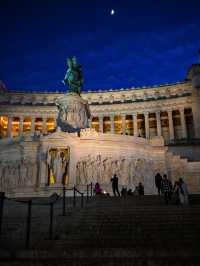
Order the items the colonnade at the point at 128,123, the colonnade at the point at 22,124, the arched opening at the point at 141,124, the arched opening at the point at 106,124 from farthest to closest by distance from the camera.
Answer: the arched opening at the point at 106,124 → the arched opening at the point at 141,124 → the colonnade at the point at 22,124 → the colonnade at the point at 128,123

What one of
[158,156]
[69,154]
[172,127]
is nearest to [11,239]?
[69,154]

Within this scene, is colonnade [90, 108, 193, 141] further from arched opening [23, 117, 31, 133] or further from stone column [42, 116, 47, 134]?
arched opening [23, 117, 31, 133]

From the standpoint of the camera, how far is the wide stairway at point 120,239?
8.51 metres

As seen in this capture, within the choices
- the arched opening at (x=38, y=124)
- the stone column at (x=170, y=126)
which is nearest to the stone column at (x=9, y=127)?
the arched opening at (x=38, y=124)

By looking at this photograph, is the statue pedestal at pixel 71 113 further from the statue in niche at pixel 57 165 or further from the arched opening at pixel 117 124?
the arched opening at pixel 117 124

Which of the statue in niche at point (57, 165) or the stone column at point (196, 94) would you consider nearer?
the statue in niche at point (57, 165)

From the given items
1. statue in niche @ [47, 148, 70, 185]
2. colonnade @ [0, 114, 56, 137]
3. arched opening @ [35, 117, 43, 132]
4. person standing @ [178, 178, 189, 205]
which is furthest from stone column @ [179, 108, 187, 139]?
person standing @ [178, 178, 189, 205]

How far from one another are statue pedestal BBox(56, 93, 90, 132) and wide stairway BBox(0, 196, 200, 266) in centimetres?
2287

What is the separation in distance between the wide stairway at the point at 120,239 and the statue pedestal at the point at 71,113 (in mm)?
22868

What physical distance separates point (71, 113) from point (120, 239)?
28890 millimetres

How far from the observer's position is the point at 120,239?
10.7 m

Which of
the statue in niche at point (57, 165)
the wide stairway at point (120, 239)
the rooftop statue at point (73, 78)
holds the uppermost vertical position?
the rooftop statue at point (73, 78)

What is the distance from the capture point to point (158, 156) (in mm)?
34344

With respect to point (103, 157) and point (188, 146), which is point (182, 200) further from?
point (188, 146)
